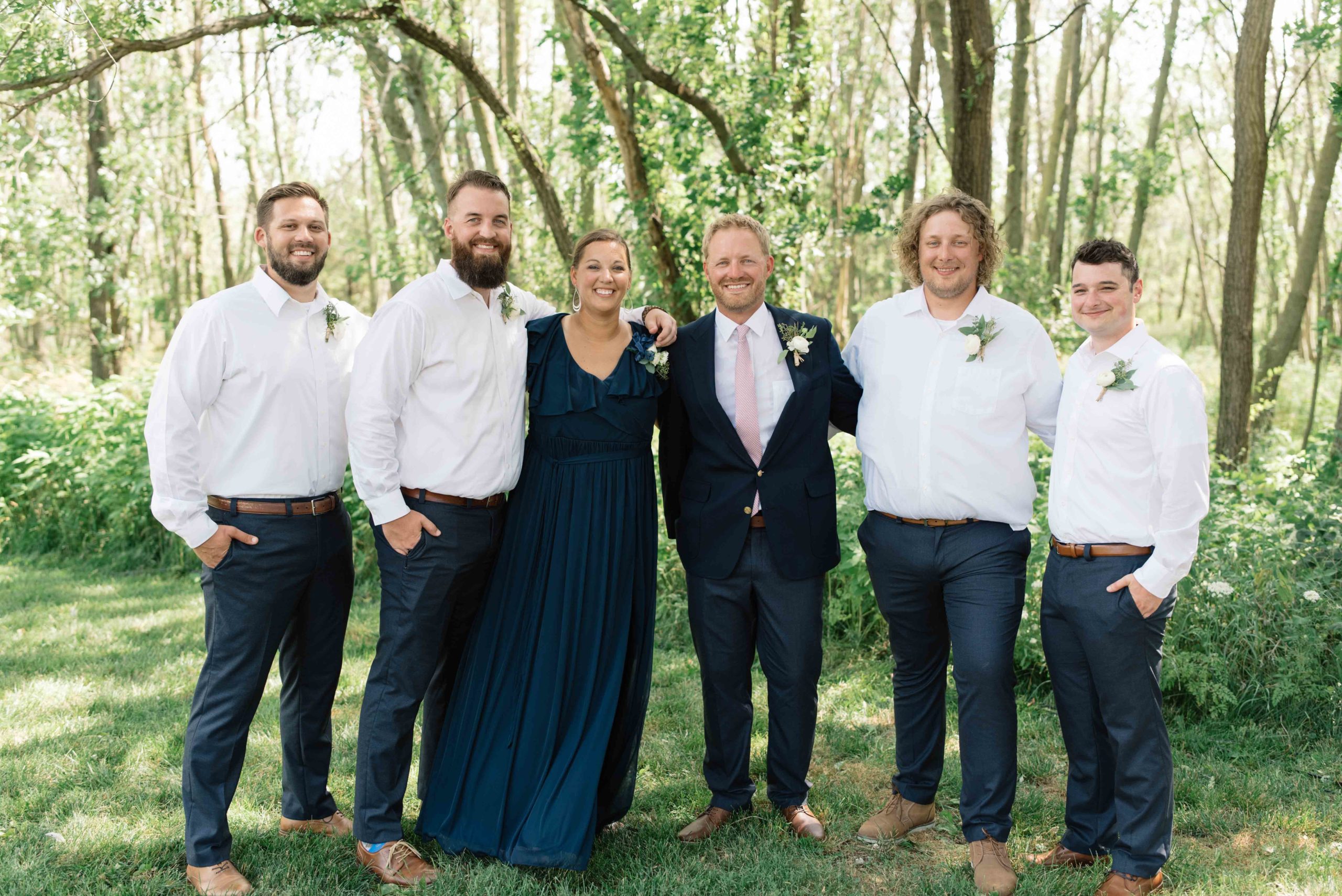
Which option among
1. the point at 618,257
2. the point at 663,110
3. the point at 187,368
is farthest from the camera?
the point at 663,110

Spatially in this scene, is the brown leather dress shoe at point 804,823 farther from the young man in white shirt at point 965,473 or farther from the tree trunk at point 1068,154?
the tree trunk at point 1068,154

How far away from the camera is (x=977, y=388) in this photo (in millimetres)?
3662

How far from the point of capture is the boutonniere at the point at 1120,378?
326 centimetres

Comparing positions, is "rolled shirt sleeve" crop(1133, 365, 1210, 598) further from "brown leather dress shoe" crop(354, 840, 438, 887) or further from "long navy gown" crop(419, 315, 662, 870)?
"brown leather dress shoe" crop(354, 840, 438, 887)

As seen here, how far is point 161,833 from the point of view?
3920mm

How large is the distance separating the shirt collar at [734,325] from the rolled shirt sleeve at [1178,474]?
4.56 ft

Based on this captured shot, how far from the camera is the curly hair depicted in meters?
3.74

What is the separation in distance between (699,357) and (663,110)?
5.16 meters

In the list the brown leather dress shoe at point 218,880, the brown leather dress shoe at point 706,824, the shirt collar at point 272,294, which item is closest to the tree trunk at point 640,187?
the shirt collar at point 272,294

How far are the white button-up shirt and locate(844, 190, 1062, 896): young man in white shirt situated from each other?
34 cm

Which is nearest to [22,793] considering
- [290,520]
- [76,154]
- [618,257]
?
[290,520]

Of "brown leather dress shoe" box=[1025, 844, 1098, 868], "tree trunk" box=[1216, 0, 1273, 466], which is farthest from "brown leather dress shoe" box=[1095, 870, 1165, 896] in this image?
"tree trunk" box=[1216, 0, 1273, 466]

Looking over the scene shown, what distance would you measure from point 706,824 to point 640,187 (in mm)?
Result: 5685

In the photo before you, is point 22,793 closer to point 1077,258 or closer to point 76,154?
point 1077,258
